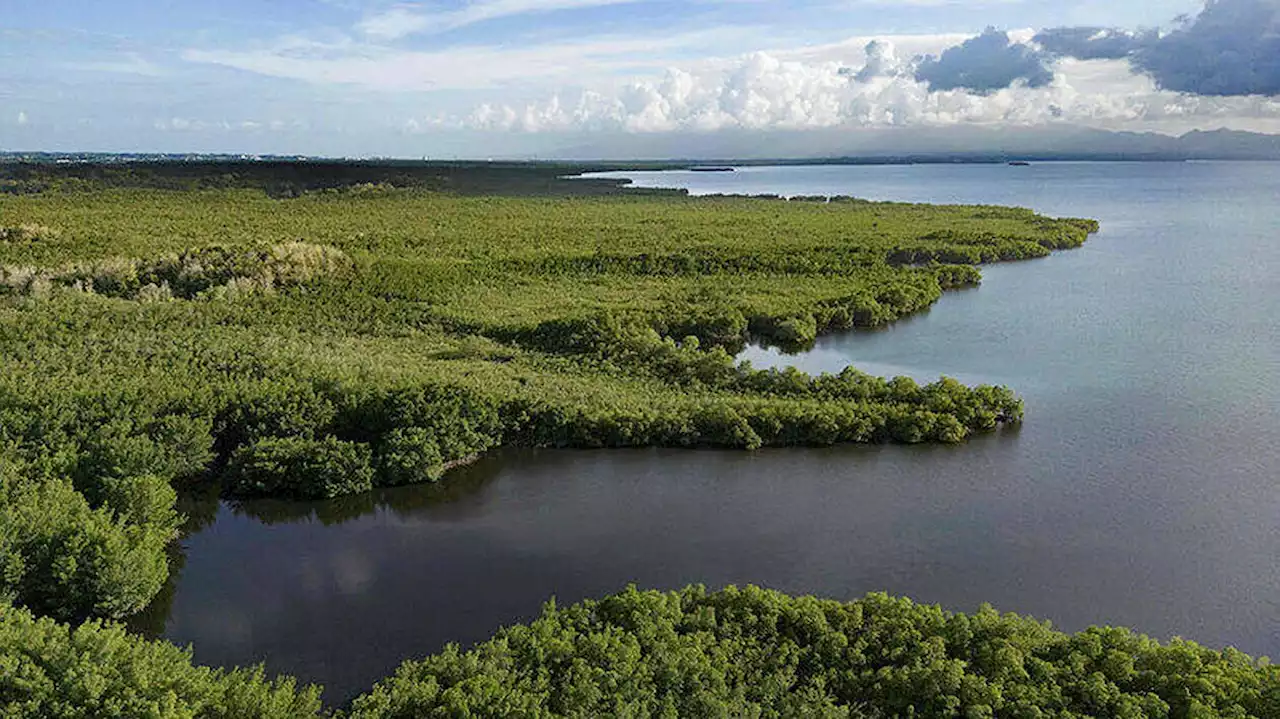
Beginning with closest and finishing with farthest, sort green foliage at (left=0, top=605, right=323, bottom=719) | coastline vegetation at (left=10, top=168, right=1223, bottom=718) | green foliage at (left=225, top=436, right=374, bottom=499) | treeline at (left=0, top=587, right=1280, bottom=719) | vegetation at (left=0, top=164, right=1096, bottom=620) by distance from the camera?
1. green foliage at (left=0, top=605, right=323, bottom=719)
2. treeline at (left=0, top=587, right=1280, bottom=719)
3. coastline vegetation at (left=10, top=168, right=1223, bottom=718)
4. vegetation at (left=0, top=164, right=1096, bottom=620)
5. green foliage at (left=225, top=436, right=374, bottom=499)

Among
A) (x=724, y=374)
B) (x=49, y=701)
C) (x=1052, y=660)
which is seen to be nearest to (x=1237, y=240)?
(x=724, y=374)

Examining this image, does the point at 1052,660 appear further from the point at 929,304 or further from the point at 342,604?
the point at 929,304

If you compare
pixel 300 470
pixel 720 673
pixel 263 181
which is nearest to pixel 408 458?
pixel 300 470

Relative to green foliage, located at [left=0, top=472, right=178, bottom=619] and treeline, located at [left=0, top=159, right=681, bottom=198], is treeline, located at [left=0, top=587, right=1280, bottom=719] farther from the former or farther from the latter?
treeline, located at [left=0, top=159, right=681, bottom=198]

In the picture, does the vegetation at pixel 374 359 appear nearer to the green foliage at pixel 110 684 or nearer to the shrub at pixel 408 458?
the shrub at pixel 408 458

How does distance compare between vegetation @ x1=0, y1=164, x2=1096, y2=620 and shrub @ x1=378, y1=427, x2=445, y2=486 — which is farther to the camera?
shrub @ x1=378, y1=427, x2=445, y2=486

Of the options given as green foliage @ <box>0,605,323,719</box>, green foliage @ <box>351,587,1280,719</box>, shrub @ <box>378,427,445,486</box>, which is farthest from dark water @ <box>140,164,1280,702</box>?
green foliage @ <box>0,605,323,719</box>

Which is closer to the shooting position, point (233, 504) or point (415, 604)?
point (415, 604)
